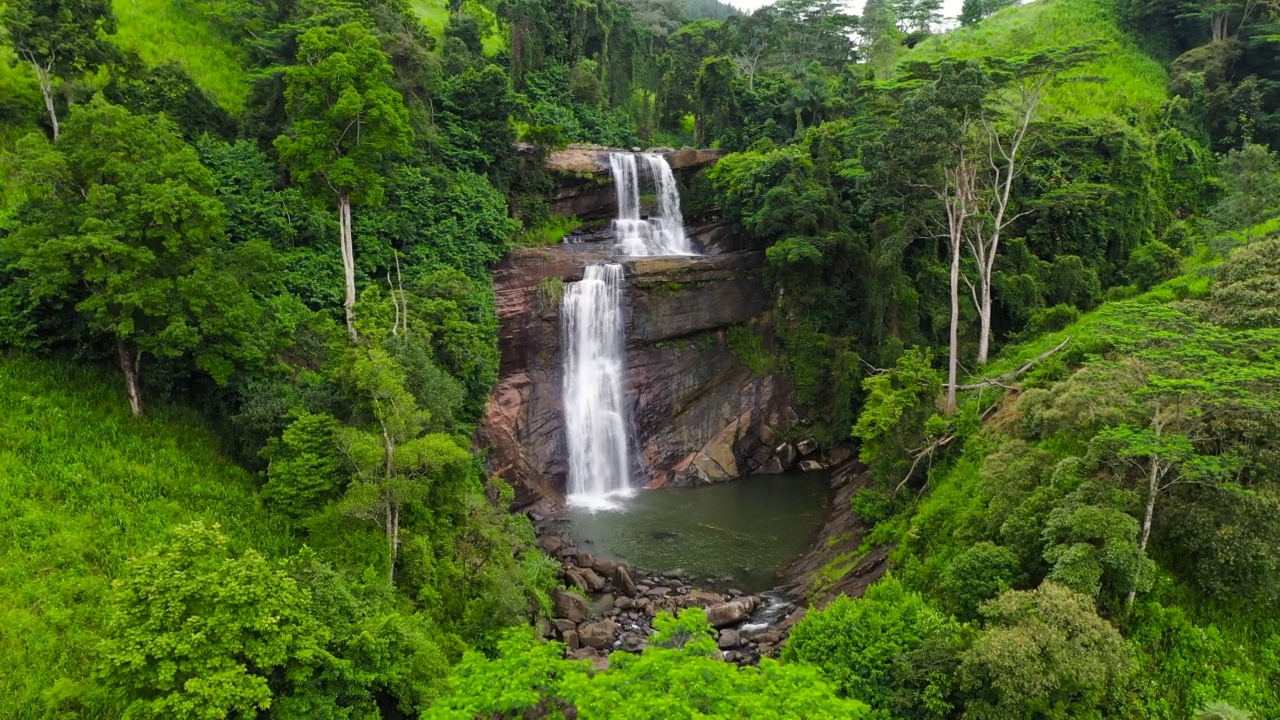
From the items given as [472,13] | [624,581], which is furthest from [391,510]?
[472,13]

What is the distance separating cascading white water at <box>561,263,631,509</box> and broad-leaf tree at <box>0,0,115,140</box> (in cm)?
1618

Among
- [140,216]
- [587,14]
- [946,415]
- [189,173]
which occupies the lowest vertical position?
[946,415]

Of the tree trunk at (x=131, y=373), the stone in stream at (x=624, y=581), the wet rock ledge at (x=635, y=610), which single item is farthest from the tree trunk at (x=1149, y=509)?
the tree trunk at (x=131, y=373)

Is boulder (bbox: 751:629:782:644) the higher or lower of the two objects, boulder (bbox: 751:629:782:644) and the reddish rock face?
the lower

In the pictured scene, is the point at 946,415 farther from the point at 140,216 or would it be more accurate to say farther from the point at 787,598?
the point at 140,216

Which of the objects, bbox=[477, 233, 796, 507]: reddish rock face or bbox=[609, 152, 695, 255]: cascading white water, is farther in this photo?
bbox=[609, 152, 695, 255]: cascading white water

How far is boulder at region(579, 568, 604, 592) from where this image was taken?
18.5m

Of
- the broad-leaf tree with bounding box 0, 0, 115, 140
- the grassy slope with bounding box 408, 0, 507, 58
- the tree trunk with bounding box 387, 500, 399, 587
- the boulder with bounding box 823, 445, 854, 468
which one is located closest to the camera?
the tree trunk with bounding box 387, 500, 399, 587

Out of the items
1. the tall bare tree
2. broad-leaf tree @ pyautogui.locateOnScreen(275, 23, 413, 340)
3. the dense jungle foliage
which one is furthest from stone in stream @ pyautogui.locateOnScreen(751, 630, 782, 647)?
broad-leaf tree @ pyautogui.locateOnScreen(275, 23, 413, 340)

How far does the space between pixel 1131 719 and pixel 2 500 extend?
18229 millimetres

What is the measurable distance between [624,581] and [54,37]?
70.7 ft

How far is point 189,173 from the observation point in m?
13.9

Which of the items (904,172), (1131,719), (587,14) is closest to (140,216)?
(1131,719)

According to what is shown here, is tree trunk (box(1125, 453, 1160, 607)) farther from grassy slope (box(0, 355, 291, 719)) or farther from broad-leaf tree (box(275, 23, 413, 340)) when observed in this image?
broad-leaf tree (box(275, 23, 413, 340))
